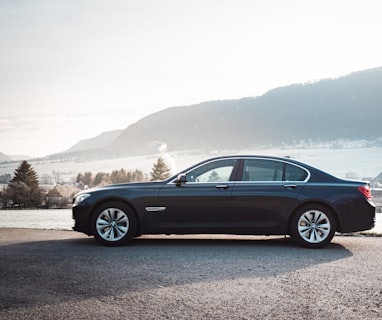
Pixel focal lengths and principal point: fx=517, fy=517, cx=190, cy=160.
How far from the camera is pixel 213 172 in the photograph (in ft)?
30.6

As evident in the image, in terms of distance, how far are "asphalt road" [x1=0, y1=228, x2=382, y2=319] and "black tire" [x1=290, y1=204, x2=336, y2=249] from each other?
0.20 m

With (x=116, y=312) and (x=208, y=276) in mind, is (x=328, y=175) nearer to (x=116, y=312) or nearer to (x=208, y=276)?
(x=208, y=276)

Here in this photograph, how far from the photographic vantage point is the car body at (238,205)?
900 cm

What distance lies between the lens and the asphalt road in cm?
484

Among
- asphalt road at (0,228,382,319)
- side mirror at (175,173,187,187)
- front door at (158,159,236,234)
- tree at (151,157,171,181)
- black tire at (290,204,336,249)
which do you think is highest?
tree at (151,157,171,181)

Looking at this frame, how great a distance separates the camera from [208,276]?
6.44 m

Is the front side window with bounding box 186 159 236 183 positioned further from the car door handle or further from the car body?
the car door handle

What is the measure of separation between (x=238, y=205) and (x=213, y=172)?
0.76 metres

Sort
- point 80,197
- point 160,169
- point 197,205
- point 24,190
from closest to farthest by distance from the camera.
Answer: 1. point 197,205
2. point 80,197
3. point 24,190
4. point 160,169

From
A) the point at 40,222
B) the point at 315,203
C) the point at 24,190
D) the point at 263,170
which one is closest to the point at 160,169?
the point at 24,190

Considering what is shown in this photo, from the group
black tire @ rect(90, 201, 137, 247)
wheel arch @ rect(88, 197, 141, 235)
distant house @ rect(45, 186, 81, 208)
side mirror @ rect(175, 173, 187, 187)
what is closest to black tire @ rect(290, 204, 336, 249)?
side mirror @ rect(175, 173, 187, 187)

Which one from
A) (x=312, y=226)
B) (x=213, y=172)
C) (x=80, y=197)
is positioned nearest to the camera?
(x=312, y=226)

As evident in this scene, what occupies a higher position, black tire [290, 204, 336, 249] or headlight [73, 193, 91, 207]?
headlight [73, 193, 91, 207]

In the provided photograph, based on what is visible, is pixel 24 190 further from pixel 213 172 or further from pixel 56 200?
pixel 213 172
